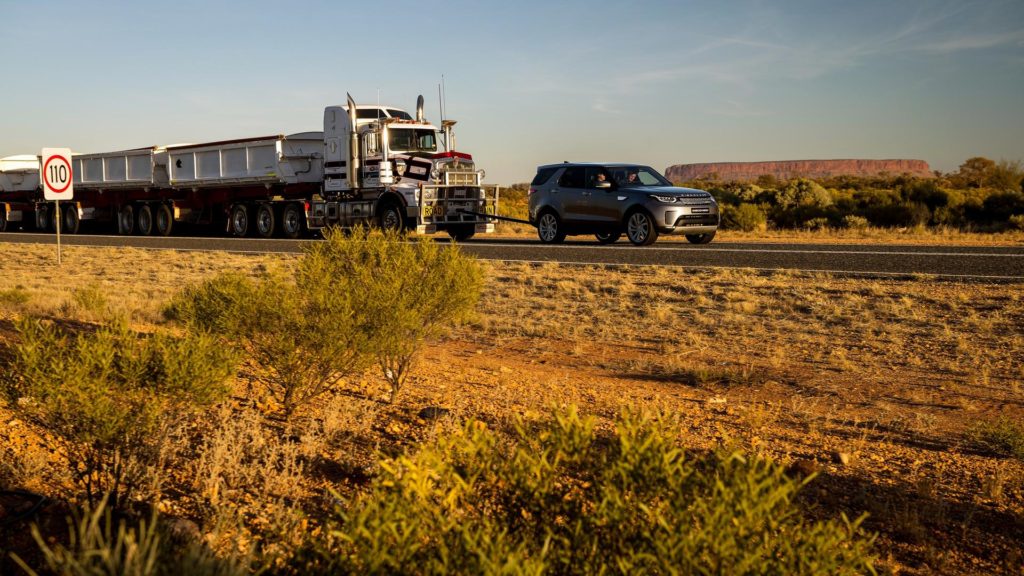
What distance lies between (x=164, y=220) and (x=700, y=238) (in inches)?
754

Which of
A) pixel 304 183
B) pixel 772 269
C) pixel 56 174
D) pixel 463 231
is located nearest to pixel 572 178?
pixel 463 231

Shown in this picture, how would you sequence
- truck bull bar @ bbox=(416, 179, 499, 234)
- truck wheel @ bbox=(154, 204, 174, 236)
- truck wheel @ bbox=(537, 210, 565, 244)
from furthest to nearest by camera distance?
1. truck wheel @ bbox=(154, 204, 174, 236)
2. truck bull bar @ bbox=(416, 179, 499, 234)
3. truck wheel @ bbox=(537, 210, 565, 244)

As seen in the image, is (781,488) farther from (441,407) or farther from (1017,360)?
(1017,360)

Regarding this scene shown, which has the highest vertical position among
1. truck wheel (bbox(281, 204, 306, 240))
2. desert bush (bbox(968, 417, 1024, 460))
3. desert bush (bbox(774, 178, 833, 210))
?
desert bush (bbox(774, 178, 833, 210))

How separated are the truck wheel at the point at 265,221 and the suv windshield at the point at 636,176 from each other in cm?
1197

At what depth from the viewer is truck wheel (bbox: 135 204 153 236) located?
31.8 m

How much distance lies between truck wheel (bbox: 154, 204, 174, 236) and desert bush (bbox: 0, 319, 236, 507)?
27093mm

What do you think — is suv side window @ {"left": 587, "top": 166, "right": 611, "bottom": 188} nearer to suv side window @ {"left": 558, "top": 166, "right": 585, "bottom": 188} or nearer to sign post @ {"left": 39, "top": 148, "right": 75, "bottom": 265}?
suv side window @ {"left": 558, "top": 166, "right": 585, "bottom": 188}

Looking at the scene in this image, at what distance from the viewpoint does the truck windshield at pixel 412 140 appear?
78.7 ft

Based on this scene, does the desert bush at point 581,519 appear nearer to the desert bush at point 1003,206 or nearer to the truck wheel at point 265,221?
the truck wheel at point 265,221

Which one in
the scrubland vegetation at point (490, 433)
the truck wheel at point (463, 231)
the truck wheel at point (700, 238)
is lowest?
the scrubland vegetation at point (490, 433)

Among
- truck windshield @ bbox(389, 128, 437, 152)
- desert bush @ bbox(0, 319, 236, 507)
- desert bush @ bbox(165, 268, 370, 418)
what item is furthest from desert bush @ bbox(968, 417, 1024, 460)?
truck windshield @ bbox(389, 128, 437, 152)

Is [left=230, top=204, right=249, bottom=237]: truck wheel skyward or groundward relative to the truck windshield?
groundward

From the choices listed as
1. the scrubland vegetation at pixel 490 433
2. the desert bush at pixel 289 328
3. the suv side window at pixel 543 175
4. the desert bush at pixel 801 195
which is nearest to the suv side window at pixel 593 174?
the suv side window at pixel 543 175
